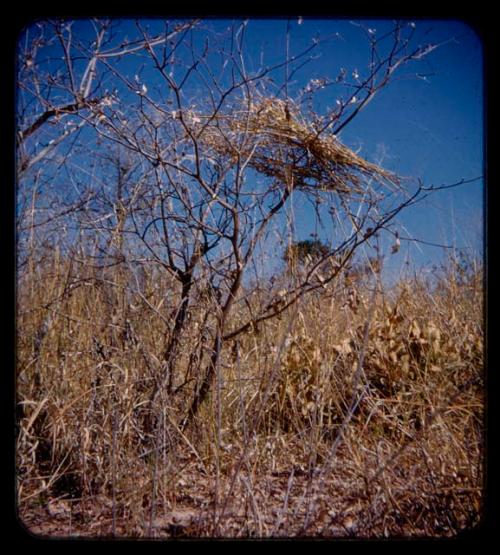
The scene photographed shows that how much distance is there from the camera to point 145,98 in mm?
1796

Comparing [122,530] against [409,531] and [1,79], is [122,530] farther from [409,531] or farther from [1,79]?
[1,79]

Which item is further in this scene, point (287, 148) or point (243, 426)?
point (287, 148)

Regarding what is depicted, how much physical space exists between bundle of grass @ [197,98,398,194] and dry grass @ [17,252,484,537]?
56 centimetres

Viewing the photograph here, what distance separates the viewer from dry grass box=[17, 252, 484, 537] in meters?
1.46

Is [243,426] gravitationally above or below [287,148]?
below

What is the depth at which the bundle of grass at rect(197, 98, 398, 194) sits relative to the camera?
1.89m

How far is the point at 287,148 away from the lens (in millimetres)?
1938

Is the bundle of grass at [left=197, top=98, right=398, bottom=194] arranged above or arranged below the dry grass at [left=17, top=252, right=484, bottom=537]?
above

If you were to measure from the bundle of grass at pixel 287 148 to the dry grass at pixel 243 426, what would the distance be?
1.83 ft

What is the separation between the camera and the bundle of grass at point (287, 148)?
1.89m

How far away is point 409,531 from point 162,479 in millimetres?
930

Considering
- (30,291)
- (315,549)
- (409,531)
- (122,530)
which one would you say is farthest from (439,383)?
(30,291)

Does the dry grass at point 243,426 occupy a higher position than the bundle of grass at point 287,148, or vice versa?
the bundle of grass at point 287,148

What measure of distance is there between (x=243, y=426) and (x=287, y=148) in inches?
49.2
